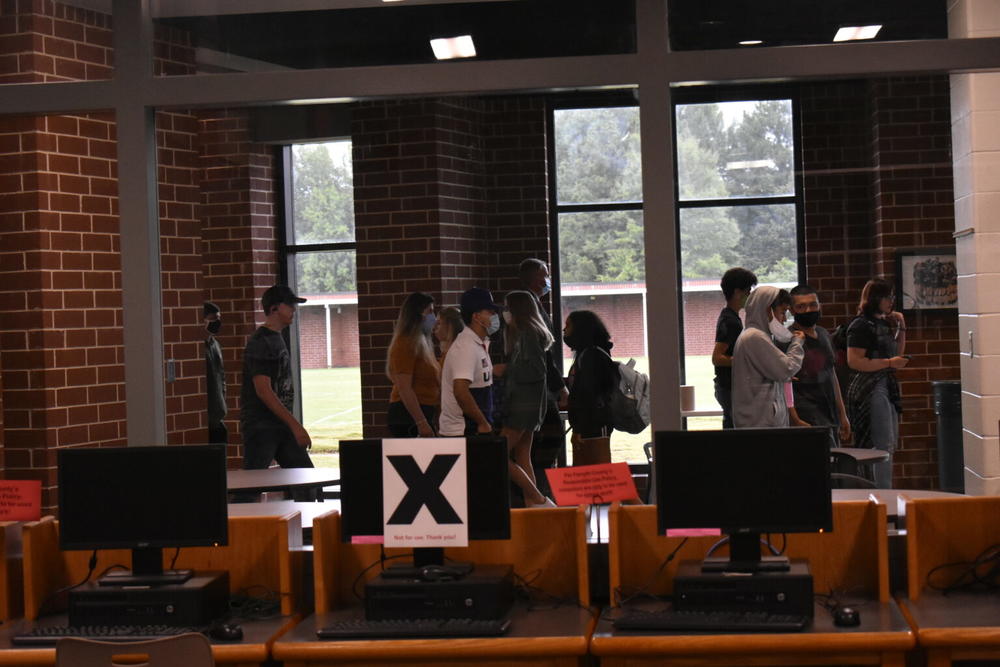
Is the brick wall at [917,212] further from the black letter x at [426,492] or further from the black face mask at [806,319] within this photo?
the black letter x at [426,492]

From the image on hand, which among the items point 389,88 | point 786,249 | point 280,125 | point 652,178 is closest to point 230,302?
point 280,125

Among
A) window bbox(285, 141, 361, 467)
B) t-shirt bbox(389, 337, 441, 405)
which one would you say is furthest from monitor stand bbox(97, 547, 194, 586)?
t-shirt bbox(389, 337, 441, 405)

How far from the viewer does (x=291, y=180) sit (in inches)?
178

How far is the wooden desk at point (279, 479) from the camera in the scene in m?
4.49

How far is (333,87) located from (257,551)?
5.67ft

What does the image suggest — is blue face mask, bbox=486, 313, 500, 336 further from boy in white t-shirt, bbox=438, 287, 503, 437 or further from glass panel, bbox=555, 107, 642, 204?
glass panel, bbox=555, 107, 642, 204

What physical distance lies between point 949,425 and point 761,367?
2.57ft

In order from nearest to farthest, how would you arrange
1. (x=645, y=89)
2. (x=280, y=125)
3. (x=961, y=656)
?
(x=961, y=656) < (x=645, y=89) < (x=280, y=125)

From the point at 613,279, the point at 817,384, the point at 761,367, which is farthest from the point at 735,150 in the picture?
the point at 817,384

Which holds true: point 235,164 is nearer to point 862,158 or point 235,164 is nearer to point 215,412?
point 215,412

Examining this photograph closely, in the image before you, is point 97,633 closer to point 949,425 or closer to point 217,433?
point 217,433

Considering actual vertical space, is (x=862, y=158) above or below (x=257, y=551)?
above

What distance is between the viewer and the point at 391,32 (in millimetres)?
4145

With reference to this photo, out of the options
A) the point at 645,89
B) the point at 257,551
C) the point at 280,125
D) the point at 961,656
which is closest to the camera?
the point at 961,656
